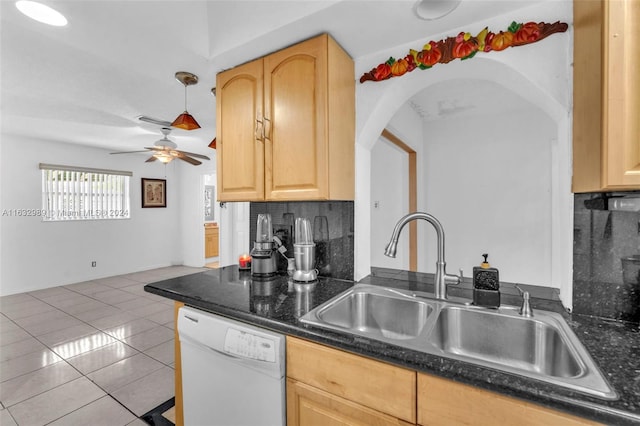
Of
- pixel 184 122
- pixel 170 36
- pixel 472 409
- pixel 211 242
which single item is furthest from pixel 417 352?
pixel 211 242

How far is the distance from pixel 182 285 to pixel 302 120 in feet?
3.62

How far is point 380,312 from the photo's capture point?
1443 mm

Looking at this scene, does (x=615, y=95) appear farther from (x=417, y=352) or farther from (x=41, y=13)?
(x=41, y=13)

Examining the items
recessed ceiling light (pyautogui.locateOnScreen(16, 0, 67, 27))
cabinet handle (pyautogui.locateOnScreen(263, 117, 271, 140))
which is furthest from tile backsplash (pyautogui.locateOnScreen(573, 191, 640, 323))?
recessed ceiling light (pyautogui.locateOnScreen(16, 0, 67, 27))

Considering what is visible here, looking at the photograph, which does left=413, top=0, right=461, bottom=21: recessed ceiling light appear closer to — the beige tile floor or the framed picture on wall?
the beige tile floor

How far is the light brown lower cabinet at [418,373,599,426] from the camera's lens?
2.32 feet

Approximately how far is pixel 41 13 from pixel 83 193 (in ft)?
15.1

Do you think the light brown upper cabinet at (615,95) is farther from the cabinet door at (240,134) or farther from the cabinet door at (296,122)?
the cabinet door at (240,134)

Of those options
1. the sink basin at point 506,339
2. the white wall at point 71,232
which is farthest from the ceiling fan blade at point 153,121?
the sink basin at point 506,339

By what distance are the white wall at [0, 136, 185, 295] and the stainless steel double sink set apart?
5574 mm

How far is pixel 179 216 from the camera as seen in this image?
655cm

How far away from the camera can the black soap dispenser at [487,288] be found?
1214 millimetres

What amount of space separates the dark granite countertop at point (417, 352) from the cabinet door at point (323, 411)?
193 millimetres

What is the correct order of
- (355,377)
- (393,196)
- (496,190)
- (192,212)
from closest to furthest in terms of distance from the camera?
(355,377)
(496,190)
(393,196)
(192,212)
